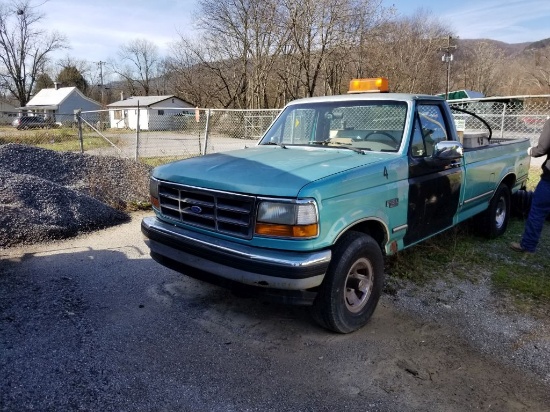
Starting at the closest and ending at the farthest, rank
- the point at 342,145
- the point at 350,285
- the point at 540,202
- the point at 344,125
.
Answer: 1. the point at 350,285
2. the point at 342,145
3. the point at 344,125
4. the point at 540,202

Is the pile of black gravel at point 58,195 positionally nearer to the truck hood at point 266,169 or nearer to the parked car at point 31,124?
the truck hood at point 266,169

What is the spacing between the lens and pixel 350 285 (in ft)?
10.9

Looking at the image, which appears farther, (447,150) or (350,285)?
(447,150)

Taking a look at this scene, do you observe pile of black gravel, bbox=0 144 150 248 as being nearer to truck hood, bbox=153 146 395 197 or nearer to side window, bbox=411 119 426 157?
truck hood, bbox=153 146 395 197

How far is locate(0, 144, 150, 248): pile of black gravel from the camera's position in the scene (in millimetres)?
5551

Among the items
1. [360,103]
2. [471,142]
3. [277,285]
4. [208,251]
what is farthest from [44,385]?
[471,142]

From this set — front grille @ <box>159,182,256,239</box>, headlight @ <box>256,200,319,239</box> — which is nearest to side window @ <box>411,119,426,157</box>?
headlight @ <box>256,200,319,239</box>

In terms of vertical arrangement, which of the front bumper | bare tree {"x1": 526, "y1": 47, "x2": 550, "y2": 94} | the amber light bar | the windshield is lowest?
the front bumper

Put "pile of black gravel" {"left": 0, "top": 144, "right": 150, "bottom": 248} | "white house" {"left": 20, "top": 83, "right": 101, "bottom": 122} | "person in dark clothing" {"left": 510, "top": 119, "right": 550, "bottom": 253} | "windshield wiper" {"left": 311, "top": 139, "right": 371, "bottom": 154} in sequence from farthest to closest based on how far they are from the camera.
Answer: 1. "white house" {"left": 20, "top": 83, "right": 101, "bottom": 122}
2. "pile of black gravel" {"left": 0, "top": 144, "right": 150, "bottom": 248}
3. "person in dark clothing" {"left": 510, "top": 119, "right": 550, "bottom": 253}
4. "windshield wiper" {"left": 311, "top": 139, "right": 371, "bottom": 154}

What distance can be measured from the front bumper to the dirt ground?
0.60m

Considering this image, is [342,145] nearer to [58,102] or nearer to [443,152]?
[443,152]

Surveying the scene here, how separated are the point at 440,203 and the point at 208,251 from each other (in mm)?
2453

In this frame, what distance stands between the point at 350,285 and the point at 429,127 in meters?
1.98

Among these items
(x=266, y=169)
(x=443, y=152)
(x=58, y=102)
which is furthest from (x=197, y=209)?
(x=58, y=102)
